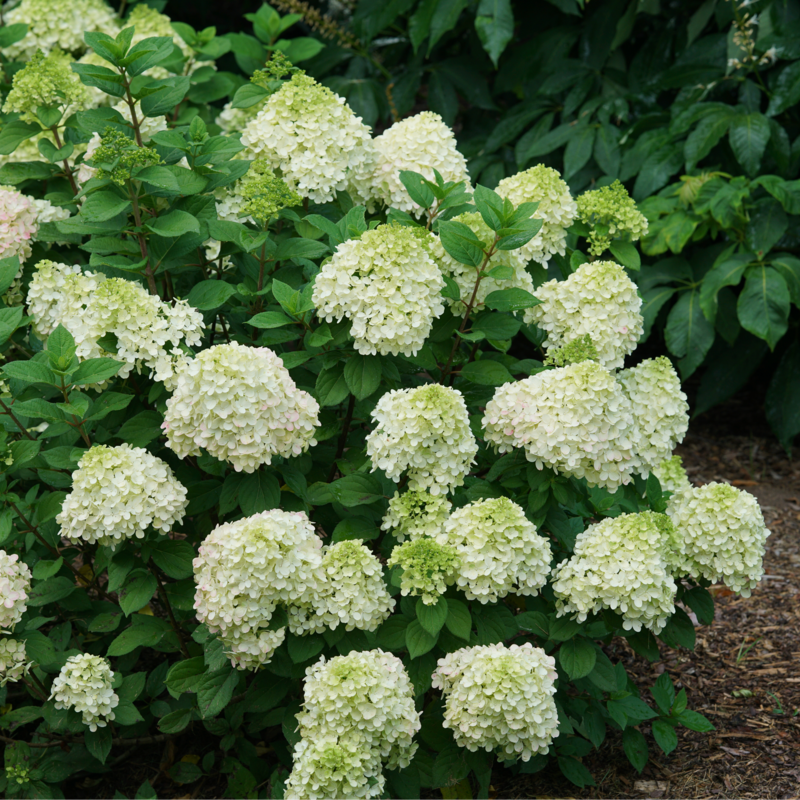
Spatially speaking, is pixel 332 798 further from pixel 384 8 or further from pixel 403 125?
pixel 384 8

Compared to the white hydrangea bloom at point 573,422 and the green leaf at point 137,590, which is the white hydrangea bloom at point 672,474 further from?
the green leaf at point 137,590

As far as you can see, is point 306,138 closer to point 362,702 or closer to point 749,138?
point 362,702

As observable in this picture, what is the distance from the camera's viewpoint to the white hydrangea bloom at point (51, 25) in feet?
11.4

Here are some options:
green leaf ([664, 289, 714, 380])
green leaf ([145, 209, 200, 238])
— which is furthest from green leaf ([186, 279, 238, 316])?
green leaf ([664, 289, 714, 380])

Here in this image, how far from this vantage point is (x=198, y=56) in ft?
11.2

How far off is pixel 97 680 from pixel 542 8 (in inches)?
163

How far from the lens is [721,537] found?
7.11ft

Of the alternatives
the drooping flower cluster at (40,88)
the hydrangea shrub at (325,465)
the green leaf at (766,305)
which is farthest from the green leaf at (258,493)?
the green leaf at (766,305)

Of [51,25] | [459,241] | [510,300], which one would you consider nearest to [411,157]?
[459,241]

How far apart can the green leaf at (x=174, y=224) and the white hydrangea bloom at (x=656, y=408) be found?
47.9 inches

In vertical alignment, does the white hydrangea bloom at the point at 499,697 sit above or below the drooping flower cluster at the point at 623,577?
below

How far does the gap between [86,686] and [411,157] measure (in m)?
1.65

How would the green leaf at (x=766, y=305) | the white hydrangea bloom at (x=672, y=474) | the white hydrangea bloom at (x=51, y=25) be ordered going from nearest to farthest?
the white hydrangea bloom at (x=672, y=474)
the white hydrangea bloom at (x=51, y=25)
the green leaf at (x=766, y=305)

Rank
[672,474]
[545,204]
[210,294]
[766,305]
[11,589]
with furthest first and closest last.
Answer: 1. [766,305]
2. [672,474]
3. [545,204]
4. [210,294]
5. [11,589]
